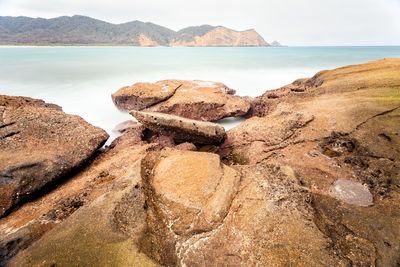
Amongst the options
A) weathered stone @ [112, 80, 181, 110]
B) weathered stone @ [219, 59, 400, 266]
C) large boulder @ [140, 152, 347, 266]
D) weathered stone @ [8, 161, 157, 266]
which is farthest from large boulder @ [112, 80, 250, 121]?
weathered stone @ [8, 161, 157, 266]

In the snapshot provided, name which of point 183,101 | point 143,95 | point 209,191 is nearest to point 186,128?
point 209,191

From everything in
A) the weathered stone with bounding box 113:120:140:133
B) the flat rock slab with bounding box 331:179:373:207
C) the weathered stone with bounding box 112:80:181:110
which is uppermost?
the weathered stone with bounding box 112:80:181:110

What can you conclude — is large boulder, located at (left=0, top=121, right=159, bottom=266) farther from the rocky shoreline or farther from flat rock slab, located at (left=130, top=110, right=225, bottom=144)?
flat rock slab, located at (left=130, top=110, right=225, bottom=144)

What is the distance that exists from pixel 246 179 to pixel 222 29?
15754cm

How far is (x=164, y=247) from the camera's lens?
80.0 inches

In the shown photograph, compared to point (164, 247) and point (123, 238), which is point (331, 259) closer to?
point (164, 247)

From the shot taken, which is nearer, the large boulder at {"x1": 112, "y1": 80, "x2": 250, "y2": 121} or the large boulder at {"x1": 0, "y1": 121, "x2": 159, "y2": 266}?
the large boulder at {"x1": 0, "y1": 121, "x2": 159, "y2": 266}

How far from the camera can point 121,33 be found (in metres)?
127

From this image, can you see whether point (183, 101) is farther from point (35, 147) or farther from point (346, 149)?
point (346, 149)

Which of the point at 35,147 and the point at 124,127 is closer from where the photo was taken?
the point at 35,147

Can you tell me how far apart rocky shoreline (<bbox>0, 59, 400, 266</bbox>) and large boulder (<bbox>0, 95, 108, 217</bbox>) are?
2 cm

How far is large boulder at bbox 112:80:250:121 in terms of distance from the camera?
22.1ft

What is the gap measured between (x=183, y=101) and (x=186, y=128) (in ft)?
7.90

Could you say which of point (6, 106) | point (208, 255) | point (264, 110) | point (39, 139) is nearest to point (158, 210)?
point (208, 255)
